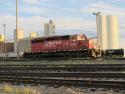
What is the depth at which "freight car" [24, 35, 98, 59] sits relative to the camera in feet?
150

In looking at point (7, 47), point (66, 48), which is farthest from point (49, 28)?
point (66, 48)

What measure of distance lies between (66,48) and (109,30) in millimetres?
34843

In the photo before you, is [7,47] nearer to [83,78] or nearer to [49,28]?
[49,28]

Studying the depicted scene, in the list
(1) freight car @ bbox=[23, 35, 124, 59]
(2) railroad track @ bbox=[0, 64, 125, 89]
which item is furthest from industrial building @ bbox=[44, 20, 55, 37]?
(2) railroad track @ bbox=[0, 64, 125, 89]

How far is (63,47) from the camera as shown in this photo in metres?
48.6

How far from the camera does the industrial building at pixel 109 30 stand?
251ft

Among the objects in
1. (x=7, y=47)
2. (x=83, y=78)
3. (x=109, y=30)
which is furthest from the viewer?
(x=7, y=47)

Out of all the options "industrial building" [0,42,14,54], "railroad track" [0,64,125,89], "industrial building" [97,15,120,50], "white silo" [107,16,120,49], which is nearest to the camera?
"railroad track" [0,64,125,89]

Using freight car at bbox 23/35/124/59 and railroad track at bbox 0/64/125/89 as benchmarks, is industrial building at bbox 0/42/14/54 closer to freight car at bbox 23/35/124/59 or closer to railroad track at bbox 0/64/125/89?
freight car at bbox 23/35/124/59

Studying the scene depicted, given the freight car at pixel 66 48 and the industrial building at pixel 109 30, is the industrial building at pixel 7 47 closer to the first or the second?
the industrial building at pixel 109 30

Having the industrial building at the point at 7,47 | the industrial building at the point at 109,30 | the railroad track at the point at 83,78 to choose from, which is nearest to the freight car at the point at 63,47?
the railroad track at the point at 83,78

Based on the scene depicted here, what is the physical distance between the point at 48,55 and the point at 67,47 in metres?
2.99

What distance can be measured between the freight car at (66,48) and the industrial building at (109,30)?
79.0 feet

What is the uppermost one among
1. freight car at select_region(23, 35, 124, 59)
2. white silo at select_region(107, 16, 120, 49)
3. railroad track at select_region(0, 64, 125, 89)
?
white silo at select_region(107, 16, 120, 49)
